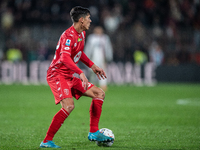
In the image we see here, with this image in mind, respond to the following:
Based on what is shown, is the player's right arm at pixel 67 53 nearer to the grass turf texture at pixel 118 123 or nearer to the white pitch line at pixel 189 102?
the grass turf texture at pixel 118 123

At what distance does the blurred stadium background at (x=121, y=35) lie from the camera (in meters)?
18.3

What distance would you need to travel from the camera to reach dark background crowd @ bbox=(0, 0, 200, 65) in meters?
19.9

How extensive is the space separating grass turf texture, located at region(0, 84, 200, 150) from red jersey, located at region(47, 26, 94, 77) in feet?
3.63

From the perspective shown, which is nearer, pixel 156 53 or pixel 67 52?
pixel 67 52

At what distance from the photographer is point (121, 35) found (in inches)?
779

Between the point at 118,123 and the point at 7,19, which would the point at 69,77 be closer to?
the point at 118,123

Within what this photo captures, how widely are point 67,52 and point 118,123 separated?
2957mm

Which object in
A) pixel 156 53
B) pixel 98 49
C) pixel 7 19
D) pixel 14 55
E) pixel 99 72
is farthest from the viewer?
pixel 156 53

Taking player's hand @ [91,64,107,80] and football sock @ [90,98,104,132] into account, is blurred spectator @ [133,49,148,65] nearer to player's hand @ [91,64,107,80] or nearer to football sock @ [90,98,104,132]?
player's hand @ [91,64,107,80]

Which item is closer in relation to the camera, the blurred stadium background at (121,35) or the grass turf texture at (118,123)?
the grass turf texture at (118,123)

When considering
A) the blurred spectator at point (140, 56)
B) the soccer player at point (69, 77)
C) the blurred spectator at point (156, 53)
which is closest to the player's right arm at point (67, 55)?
the soccer player at point (69, 77)


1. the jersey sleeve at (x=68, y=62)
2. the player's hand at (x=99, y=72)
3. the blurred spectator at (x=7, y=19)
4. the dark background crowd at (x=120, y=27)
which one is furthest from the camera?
the blurred spectator at (x=7, y=19)

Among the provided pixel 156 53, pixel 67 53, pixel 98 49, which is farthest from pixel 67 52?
pixel 156 53

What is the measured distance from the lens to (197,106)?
10.3 metres
